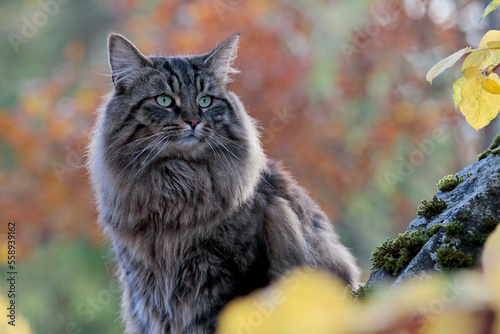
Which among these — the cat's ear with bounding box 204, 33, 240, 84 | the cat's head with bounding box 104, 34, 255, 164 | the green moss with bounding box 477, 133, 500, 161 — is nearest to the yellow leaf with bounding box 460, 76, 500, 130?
the green moss with bounding box 477, 133, 500, 161

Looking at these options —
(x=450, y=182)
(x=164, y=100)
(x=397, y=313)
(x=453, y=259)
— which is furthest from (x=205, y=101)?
(x=397, y=313)

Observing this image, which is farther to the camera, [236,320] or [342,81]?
[342,81]

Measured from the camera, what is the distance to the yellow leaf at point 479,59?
158cm

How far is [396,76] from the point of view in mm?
A: 7199

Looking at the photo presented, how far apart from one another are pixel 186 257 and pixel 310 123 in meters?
3.79

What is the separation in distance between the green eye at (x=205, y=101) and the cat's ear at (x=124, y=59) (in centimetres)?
36

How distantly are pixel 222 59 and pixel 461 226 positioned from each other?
1.91 meters

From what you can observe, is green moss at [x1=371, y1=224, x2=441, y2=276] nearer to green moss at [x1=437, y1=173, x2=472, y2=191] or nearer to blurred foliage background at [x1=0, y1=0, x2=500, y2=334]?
green moss at [x1=437, y1=173, x2=472, y2=191]

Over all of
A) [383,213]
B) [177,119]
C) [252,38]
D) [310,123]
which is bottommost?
[383,213]

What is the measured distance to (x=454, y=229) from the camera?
1589mm

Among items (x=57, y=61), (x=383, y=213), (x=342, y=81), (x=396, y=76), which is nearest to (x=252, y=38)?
(x=342, y=81)

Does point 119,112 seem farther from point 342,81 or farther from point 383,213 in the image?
point 383,213

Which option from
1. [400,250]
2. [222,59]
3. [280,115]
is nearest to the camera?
[400,250]

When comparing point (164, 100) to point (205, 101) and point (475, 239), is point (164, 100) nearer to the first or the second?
point (205, 101)
